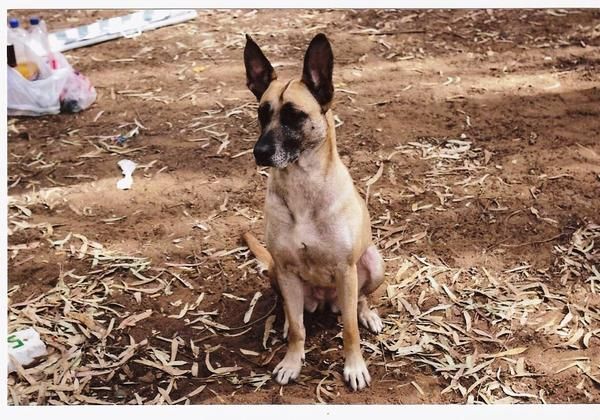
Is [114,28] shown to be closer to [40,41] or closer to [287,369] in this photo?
[40,41]

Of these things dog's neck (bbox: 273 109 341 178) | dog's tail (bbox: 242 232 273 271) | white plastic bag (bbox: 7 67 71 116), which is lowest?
dog's tail (bbox: 242 232 273 271)

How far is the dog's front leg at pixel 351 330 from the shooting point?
3.72 meters

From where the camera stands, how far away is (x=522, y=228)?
16.5 ft

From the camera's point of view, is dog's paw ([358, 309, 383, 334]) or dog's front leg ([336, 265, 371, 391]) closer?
dog's front leg ([336, 265, 371, 391])

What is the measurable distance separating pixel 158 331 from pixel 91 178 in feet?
6.81

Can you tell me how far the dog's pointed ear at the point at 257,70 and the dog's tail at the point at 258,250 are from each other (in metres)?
1.38

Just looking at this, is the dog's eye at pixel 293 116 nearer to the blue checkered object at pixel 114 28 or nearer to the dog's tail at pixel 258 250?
the dog's tail at pixel 258 250

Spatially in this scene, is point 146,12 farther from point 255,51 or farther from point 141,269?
point 255,51

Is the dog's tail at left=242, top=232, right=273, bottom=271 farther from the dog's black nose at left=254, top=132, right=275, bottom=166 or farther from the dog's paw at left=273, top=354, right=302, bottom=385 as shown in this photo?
the dog's black nose at left=254, top=132, right=275, bottom=166

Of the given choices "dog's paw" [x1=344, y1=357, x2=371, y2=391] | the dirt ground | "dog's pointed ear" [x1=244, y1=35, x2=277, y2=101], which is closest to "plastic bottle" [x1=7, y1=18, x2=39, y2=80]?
the dirt ground

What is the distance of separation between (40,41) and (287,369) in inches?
190

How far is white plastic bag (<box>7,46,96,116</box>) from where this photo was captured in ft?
22.5

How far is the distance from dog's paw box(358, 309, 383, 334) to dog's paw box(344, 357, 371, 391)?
14.3 inches

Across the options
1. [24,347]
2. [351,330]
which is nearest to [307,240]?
[351,330]
